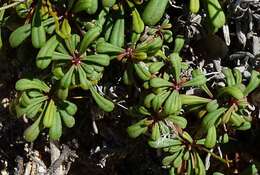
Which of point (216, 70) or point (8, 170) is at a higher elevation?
point (216, 70)

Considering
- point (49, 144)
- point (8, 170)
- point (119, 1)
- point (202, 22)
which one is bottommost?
point (8, 170)

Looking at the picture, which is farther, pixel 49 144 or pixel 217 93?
pixel 49 144

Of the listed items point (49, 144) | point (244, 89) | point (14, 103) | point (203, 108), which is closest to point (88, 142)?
point (49, 144)

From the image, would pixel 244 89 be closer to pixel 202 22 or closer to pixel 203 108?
pixel 203 108

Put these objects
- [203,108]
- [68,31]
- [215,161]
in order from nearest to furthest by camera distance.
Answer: [68,31]
[203,108]
[215,161]

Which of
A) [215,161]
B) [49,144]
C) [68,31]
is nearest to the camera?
[68,31]

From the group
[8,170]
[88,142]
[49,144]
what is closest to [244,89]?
[88,142]

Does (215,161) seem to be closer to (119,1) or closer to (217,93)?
(217,93)
